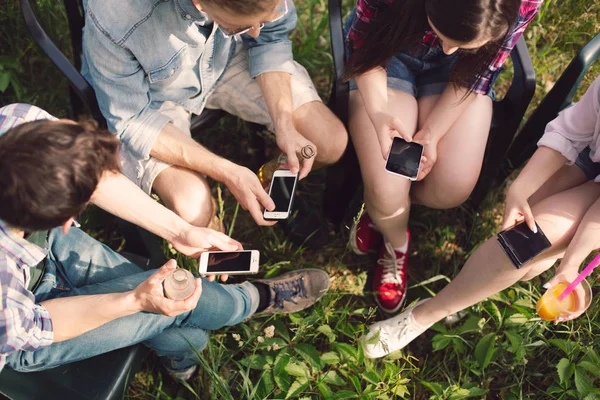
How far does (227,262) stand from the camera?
2.08 meters

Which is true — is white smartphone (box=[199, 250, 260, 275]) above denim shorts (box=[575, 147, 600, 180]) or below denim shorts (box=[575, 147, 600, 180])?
below

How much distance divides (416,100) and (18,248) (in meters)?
1.68

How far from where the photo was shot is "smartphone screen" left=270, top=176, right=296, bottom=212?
223 centimetres

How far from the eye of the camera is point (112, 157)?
5.52 ft

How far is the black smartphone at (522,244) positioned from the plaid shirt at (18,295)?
5.10 ft

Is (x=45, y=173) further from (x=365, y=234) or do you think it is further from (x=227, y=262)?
(x=365, y=234)

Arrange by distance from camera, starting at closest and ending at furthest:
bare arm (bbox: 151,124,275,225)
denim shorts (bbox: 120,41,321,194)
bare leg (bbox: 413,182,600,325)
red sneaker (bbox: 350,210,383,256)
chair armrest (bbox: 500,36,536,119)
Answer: bare leg (bbox: 413,182,600,325)
bare arm (bbox: 151,124,275,225)
chair armrest (bbox: 500,36,536,119)
denim shorts (bbox: 120,41,321,194)
red sneaker (bbox: 350,210,383,256)

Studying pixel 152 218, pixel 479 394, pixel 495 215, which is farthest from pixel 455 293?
pixel 152 218

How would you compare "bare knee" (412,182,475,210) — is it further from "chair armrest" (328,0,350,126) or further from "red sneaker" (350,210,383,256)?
"chair armrest" (328,0,350,126)

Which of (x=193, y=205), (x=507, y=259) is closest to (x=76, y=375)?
(x=193, y=205)

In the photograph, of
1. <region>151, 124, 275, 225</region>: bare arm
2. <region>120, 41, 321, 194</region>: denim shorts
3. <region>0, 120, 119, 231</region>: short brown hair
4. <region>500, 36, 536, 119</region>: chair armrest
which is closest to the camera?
<region>0, 120, 119, 231</region>: short brown hair

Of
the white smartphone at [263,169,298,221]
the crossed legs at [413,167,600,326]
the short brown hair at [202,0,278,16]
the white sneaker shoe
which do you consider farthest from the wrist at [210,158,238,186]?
the crossed legs at [413,167,600,326]

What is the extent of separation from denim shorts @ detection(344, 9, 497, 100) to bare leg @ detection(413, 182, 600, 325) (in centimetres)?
55

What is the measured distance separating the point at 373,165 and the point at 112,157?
3.48 ft
